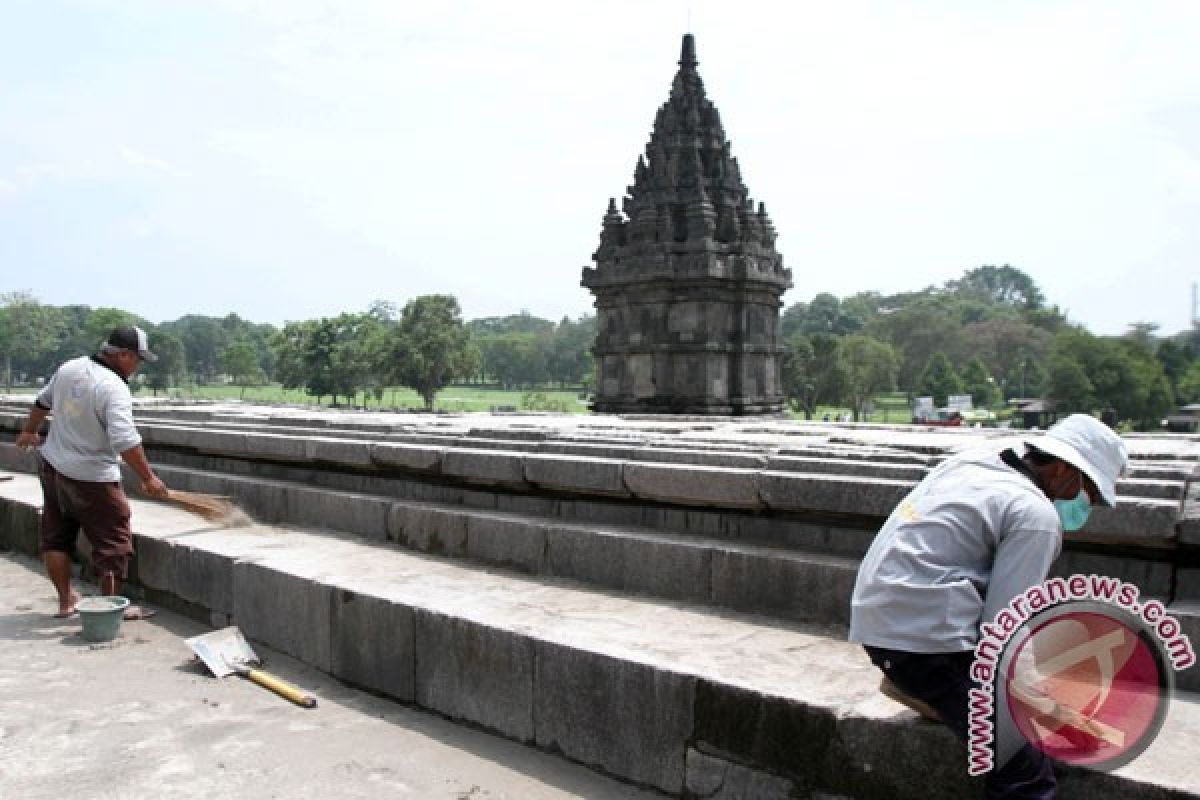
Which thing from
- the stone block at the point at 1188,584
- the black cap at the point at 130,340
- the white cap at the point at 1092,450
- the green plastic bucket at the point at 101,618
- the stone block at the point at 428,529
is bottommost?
the green plastic bucket at the point at 101,618

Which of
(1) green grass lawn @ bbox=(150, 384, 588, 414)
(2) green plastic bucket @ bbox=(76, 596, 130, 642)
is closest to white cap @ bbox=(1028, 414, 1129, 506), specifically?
(2) green plastic bucket @ bbox=(76, 596, 130, 642)

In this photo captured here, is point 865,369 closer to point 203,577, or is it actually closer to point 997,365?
point 997,365

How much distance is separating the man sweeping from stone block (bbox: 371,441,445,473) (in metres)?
1.29

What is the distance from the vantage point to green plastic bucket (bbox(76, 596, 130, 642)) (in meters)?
4.98

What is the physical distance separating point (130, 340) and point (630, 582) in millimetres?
3401

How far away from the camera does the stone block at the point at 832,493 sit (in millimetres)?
3812

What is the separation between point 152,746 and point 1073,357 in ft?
176

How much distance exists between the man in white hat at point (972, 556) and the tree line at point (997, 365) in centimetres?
3324

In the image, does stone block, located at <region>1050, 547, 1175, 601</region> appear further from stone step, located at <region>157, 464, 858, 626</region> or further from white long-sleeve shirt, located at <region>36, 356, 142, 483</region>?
white long-sleeve shirt, located at <region>36, 356, 142, 483</region>


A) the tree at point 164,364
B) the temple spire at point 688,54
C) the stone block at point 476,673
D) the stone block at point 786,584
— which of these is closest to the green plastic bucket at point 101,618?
the stone block at point 476,673

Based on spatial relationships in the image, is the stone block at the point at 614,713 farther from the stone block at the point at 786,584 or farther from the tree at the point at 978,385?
the tree at the point at 978,385

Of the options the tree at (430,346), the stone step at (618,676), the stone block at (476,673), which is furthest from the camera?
the tree at (430,346)

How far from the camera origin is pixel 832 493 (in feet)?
13.1

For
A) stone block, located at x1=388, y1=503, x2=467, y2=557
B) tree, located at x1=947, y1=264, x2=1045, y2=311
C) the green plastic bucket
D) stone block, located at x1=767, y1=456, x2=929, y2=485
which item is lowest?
the green plastic bucket
